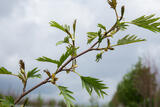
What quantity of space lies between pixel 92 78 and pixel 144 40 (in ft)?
0.83

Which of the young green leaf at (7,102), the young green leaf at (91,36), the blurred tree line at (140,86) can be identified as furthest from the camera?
the blurred tree line at (140,86)

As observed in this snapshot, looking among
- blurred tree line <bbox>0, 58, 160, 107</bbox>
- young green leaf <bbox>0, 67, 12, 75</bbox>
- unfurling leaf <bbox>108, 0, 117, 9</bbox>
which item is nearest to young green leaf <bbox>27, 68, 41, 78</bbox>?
young green leaf <bbox>0, 67, 12, 75</bbox>

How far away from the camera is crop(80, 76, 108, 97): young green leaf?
83cm

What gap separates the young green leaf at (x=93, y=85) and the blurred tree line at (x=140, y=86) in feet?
41.9

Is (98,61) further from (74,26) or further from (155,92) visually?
(155,92)

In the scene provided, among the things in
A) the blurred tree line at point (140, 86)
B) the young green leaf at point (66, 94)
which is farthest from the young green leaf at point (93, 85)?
the blurred tree line at point (140, 86)

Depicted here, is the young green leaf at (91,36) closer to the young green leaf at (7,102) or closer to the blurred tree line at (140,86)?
the young green leaf at (7,102)

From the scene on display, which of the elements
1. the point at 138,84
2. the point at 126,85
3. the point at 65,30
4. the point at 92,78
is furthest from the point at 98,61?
the point at 126,85

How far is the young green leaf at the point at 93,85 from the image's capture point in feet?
2.74

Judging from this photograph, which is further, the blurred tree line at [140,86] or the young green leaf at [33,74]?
the blurred tree line at [140,86]

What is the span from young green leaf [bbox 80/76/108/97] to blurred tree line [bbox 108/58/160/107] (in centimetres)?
1278

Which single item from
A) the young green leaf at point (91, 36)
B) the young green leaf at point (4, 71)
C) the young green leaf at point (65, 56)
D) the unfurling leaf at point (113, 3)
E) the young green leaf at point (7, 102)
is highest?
the unfurling leaf at point (113, 3)

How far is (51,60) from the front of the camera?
→ 2.77ft

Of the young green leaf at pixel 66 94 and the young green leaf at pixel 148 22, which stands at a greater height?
the young green leaf at pixel 148 22
